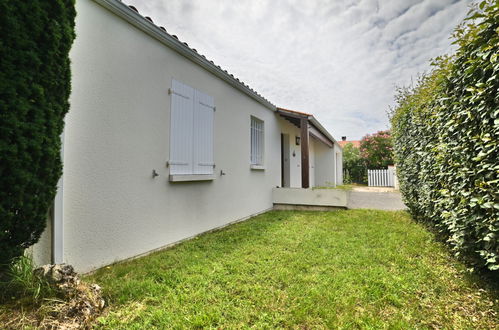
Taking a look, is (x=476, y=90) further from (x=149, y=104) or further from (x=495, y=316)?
(x=149, y=104)

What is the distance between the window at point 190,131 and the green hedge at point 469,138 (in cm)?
389

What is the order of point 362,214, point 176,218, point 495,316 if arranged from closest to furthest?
point 495,316 → point 176,218 → point 362,214

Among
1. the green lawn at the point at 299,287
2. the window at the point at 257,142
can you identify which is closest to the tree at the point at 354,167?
the window at the point at 257,142

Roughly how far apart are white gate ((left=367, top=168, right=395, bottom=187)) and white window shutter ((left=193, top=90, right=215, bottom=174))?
52.4ft

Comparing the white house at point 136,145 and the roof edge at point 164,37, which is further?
the roof edge at point 164,37

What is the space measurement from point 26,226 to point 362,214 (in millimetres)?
6897

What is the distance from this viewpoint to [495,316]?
2096mm

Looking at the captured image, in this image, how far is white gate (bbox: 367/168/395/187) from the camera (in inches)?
675

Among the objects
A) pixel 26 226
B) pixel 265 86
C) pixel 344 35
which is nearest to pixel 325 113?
pixel 265 86

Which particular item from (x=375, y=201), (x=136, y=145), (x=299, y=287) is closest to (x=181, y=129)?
(x=136, y=145)

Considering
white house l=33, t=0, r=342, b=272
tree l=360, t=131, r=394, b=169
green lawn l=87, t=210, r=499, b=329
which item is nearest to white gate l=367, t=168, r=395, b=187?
tree l=360, t=131, r=394, b=169

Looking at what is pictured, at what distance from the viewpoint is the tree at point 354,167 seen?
20522mm

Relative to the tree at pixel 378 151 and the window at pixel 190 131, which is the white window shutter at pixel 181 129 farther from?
the tree at pixel 378 151

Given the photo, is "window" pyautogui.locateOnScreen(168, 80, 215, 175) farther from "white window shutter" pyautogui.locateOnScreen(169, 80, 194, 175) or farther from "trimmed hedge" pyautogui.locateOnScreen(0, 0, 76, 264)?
"trimmed hedge" pyautogui.locateOnScreen(0, 0, 76, 264)
